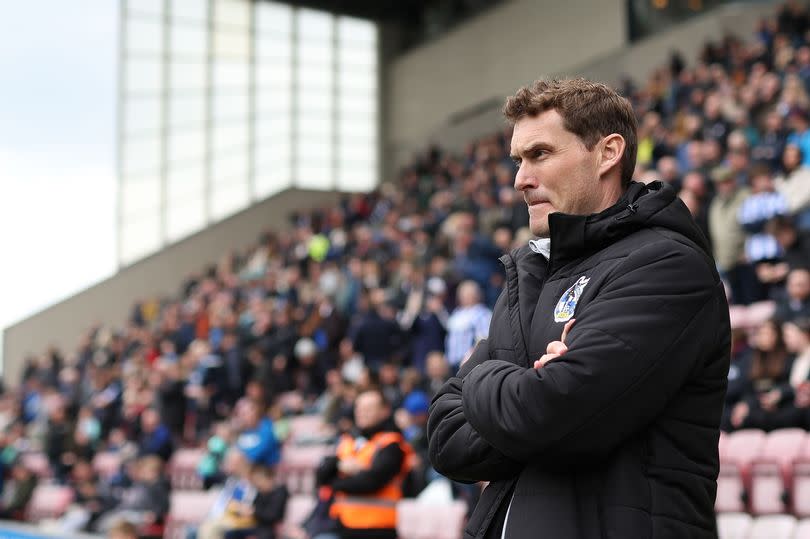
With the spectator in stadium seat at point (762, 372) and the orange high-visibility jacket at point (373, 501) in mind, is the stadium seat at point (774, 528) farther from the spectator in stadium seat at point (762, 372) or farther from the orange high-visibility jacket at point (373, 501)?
the orange high-visibility jacket at point (373, 501)

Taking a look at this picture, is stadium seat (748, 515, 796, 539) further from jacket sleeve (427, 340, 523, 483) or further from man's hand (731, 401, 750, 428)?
jacket sleeve (427, 340, 523, 483)

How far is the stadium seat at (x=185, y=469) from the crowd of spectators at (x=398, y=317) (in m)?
0.17

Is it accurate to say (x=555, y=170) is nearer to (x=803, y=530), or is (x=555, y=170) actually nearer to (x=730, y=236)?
(x=803, y=530)

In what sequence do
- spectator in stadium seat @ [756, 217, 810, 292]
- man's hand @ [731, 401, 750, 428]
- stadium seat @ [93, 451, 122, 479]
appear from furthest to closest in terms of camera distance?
stadium seat @ [93, 451, 122, 479] < spectator in stadium seat @ [756, 217, 810, 292] < man's hand @ [731, 401, 750, 428]

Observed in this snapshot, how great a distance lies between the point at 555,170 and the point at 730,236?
7.43m

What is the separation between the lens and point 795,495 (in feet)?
19.8

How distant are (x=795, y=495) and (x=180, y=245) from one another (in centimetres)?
1779

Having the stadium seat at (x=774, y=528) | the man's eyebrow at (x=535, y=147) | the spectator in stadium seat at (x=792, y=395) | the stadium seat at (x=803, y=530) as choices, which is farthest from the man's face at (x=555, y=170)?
the spectator in stadium seat at (x=792, y=395)

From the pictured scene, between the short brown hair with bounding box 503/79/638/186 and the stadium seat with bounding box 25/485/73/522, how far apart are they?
11.3 metres

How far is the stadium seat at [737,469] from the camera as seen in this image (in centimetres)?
620

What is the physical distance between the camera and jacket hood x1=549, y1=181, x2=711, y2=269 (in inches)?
69.5

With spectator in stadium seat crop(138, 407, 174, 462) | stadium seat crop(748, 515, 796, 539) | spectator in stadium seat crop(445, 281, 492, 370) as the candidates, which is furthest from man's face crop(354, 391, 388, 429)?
spectator in stadium seat crop(138, 407, 174, 462)

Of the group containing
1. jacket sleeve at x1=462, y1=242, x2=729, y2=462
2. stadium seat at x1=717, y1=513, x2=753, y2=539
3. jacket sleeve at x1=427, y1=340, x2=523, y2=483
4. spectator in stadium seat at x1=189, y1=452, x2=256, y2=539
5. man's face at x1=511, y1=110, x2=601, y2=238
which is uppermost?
man's face at x1=511, y1=110, x2=601, y2=238

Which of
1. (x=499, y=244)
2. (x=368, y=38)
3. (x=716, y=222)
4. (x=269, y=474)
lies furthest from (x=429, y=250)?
(x=368, y=38)
